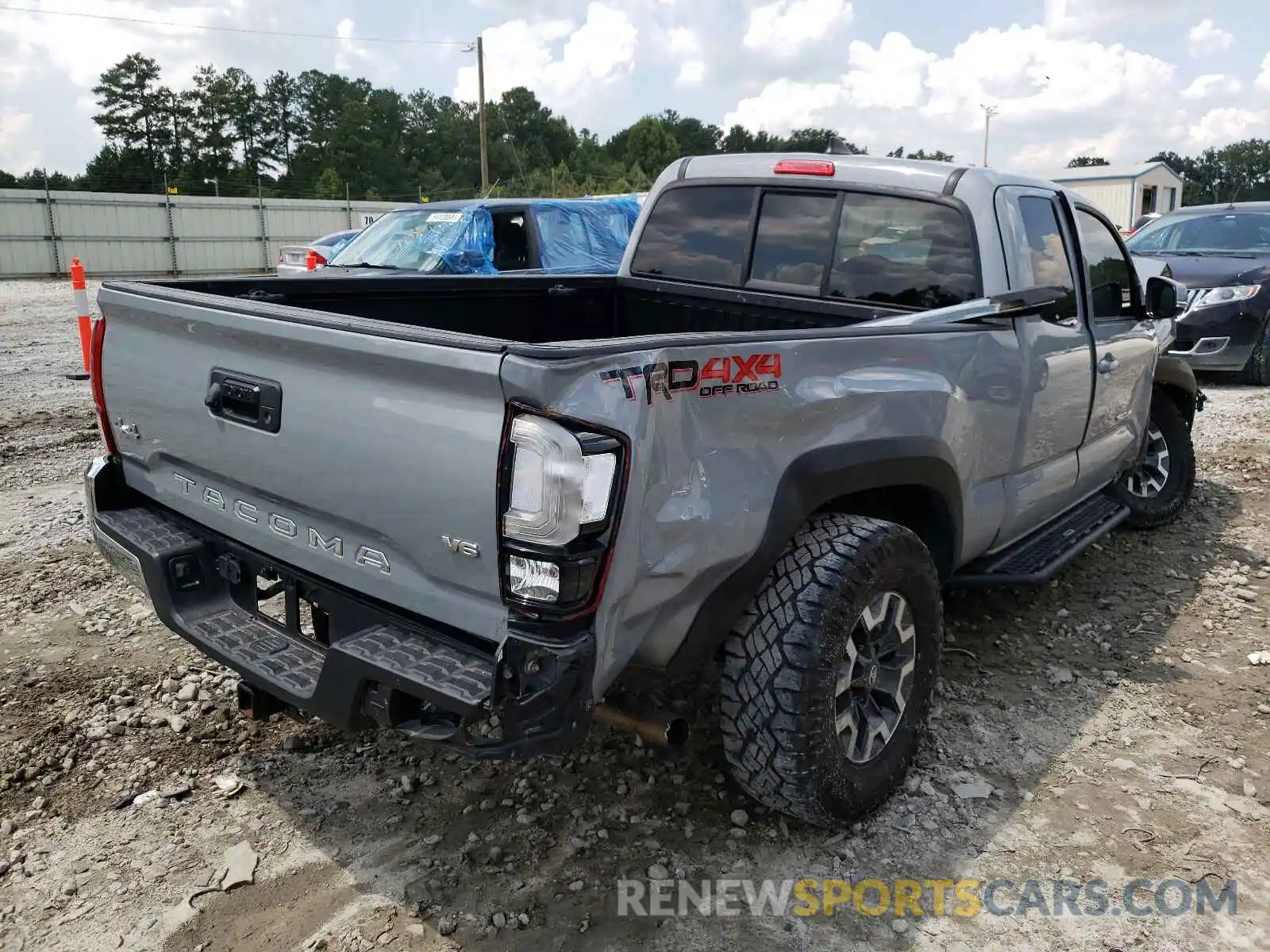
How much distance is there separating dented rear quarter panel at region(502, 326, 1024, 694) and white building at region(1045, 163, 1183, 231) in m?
45.7

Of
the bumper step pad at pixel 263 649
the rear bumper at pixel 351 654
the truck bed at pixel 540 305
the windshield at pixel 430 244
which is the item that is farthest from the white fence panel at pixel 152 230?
the bumper step pad at pixel 263 649

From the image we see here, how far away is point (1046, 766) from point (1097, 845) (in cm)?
42

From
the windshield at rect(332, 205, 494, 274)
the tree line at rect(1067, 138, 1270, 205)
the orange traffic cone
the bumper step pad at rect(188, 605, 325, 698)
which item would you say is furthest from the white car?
the tree line at rect(1067, 138, 1270, 205)

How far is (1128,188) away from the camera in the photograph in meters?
44.8

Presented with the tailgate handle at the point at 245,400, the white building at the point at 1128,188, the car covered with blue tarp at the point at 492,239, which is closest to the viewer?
the tailgate handle at the point at 245,400

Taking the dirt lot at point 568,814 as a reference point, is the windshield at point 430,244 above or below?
above

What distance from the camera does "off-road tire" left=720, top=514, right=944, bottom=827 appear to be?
2.61m

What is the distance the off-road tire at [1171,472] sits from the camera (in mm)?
5691

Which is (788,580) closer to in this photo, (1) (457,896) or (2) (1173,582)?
(1) (457,896)

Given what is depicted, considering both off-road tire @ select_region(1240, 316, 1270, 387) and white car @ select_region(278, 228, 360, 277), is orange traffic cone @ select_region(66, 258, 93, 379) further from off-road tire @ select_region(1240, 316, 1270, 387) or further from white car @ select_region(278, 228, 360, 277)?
off-road tire @ select_region(1240, 316, 1270, 387)

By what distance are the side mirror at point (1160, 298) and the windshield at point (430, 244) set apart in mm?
6438

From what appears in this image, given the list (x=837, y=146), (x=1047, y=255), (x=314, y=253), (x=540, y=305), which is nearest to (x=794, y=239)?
(x=837, y=146)

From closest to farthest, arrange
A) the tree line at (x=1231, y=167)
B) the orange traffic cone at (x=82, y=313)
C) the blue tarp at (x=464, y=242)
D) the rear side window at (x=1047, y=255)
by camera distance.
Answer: the rear side window at (x=1047, y=255), the orange traffic cone at (x=82, y=313), the blue tarp at (x=464, y=242), the tree line at (x=1231, y=167)

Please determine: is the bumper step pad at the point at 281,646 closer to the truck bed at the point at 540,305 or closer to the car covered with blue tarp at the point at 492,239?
the truck bed at the point at 540,305
